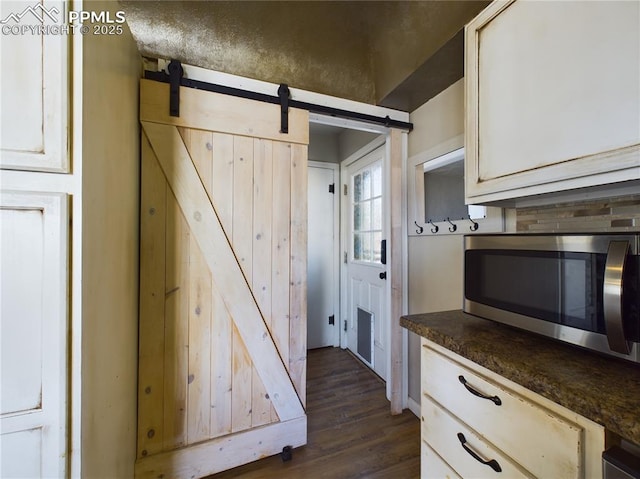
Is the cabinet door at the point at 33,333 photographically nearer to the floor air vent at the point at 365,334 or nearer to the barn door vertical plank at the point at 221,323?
the barn door vertical plank at the point at 221,323

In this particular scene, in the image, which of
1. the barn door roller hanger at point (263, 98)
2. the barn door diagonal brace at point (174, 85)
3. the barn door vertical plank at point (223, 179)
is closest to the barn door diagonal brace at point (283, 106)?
the barn door roller hanger at point (263, 98)

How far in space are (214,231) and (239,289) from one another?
34 cm

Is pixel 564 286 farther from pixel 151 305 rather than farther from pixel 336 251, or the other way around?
pixel 336 251

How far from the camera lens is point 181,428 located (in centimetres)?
138

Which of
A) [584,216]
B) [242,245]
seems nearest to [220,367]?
[242,245]

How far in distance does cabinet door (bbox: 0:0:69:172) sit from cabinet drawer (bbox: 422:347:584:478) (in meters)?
1.30

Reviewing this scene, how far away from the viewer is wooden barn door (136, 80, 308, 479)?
4.41ft

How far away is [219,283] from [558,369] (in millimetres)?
1370

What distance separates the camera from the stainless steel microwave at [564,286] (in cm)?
64

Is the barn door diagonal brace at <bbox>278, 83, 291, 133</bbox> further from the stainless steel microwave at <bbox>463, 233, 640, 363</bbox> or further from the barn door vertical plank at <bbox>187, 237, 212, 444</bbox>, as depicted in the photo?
the stainless steel microwave at <bbox>463, 233, 640, 363</bbox>

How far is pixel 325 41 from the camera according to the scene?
1.72 m

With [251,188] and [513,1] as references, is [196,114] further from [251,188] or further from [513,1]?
[513,1]

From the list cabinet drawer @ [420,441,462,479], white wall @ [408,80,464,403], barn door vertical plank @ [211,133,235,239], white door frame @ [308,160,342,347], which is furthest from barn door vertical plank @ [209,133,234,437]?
white door frame @ [308,160,342,347]

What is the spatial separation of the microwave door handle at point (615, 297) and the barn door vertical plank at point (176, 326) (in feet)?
5.15
